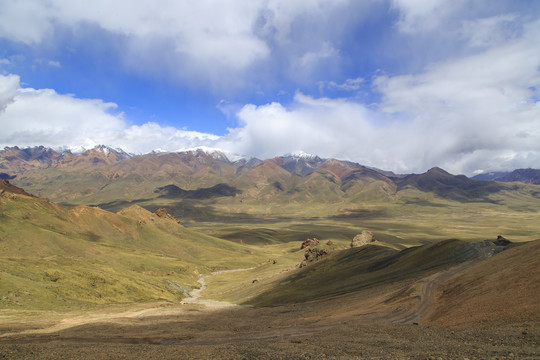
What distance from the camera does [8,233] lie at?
354 feet

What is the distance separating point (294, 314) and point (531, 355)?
31.2 metres

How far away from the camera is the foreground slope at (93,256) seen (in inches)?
2259

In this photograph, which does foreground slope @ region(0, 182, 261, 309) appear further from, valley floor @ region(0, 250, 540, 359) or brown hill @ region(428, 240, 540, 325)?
brown hill @ region(428, 240, 540, 325)

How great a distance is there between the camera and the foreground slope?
57.4 m

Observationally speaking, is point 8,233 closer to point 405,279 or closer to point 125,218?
point 125,218

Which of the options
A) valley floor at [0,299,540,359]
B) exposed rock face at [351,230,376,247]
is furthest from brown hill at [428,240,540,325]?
exposed rock face at [351,230,376,247]

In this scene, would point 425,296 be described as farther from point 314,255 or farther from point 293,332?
point 314,255

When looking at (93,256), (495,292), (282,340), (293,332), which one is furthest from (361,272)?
(93,256)

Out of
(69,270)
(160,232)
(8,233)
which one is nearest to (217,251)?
(160,232)

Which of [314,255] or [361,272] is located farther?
[314,255]

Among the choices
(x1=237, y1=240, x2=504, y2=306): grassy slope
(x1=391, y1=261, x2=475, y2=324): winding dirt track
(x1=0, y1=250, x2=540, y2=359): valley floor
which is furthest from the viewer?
(x1=237, y1=240, x2=504, y2=306): grassy slope

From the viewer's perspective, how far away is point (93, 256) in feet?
368

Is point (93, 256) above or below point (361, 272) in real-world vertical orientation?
below

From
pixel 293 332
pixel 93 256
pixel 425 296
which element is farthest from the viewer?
pixel 93 256
